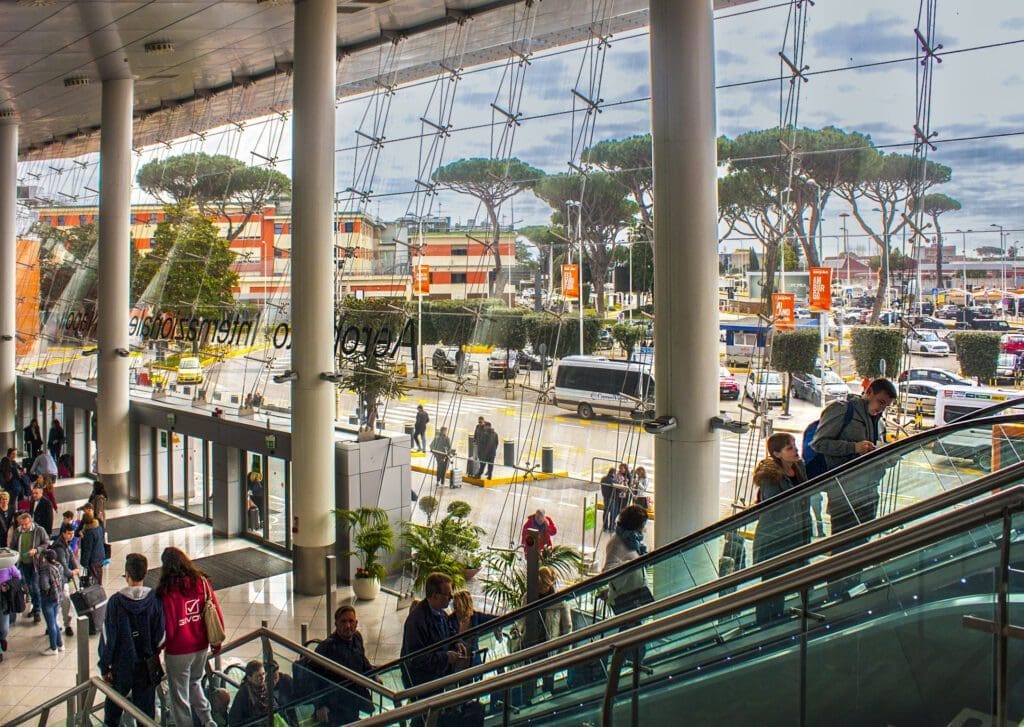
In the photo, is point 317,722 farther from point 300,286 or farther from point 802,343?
point 300,286

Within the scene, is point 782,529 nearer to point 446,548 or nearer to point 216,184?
point 446,548

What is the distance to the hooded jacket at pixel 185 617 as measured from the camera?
4883 millimetres

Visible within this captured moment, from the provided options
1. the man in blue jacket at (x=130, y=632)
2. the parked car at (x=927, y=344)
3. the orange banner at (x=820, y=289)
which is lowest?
the man in blue jacket at (x=130, y=632)

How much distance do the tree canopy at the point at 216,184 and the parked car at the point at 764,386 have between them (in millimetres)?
7861

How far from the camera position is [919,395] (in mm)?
6617

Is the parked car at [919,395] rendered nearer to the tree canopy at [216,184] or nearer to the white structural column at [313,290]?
the white structural column at [313,290]

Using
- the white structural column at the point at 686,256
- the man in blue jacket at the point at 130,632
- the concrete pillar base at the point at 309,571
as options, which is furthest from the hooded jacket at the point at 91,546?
the white structural column at the point at 686,256

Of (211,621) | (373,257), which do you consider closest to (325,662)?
A: (211,621)

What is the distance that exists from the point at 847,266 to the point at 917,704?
5236 millimetres

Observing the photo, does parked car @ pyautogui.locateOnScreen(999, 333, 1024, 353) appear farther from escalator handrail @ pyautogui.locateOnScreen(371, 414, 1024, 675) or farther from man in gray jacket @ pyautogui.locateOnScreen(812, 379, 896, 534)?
escalator handrail @ pyautogui.locateOnScreen(371, 414, 1024, 675)

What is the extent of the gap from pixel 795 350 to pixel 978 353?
136 centimetres

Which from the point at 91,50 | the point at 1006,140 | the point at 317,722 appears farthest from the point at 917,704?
the point at 91,50

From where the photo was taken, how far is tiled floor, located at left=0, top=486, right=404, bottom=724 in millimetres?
7516

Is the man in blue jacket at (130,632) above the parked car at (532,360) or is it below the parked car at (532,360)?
below
